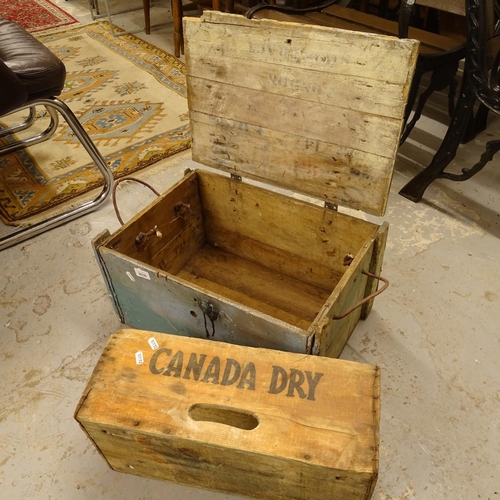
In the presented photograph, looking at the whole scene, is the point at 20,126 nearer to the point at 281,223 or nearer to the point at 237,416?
the point at 281,223

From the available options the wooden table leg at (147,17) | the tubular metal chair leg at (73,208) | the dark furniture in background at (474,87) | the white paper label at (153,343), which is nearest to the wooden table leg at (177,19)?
the wooden table leg at (147,17)

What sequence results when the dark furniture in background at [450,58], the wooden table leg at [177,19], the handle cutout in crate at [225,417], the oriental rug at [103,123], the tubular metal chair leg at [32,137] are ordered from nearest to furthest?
the handle cutout in crate at [225,417], the dark furniture in background at [450,58], the oriental rug at [103,123], the tubular metal chair leg at [32,137], the wooden table leg at [177,19]

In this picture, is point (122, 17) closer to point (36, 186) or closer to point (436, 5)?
point (36, 186)

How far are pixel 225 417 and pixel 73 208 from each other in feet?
3.78

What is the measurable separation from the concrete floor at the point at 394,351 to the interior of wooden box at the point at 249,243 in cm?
22

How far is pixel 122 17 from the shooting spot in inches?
138

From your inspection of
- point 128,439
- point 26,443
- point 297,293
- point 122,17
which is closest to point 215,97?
point 297,293

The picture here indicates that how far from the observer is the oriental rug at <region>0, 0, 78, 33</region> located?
3463 mm

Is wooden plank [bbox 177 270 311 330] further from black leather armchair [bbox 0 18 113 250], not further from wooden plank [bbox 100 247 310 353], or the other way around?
black leather armchair [bbox 0 18 113 250]

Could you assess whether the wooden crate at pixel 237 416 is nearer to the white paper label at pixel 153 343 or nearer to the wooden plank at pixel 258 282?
the white paper label at pixel 153 343

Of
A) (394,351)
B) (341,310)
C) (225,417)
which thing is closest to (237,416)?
(225,417)

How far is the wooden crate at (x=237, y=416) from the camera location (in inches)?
32.8

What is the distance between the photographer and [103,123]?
2.33 meters

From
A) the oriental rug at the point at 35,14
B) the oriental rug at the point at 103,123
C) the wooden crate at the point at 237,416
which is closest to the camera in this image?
the wooden crate at the point at 237,416
